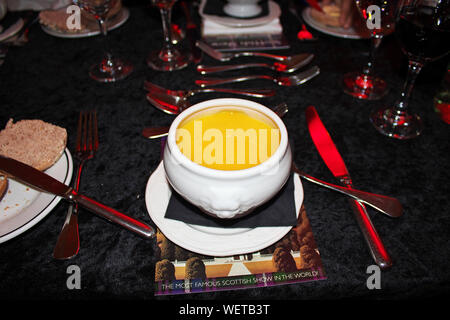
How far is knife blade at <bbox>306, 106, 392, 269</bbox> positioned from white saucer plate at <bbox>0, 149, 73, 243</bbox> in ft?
1.65

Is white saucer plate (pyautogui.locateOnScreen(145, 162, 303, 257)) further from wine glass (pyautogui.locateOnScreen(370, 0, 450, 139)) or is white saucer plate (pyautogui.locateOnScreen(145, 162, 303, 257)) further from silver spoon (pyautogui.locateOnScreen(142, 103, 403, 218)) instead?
wine glass (pyautogui.locateOnScreen(370, 0, 450, 139))

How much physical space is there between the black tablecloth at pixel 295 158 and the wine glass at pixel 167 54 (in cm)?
3

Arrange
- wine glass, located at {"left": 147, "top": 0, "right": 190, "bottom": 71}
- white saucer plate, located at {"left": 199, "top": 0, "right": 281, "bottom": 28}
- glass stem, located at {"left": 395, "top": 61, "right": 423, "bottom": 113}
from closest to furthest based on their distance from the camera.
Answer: glass stem, located at {"left": 395, "top": 61, "right": 423, "bottom": 113} → wine glass, located at {"left": 147, "top": 0, "right": 190, "bottom": 71} → white saucer plate, located at {"left": 199, "top": 0, "right": 281, "bottom": 28}

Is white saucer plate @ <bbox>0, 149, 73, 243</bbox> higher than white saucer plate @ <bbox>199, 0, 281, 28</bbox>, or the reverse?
white saucer plate @ <bbox>199, 0, 281, 28</bbox>

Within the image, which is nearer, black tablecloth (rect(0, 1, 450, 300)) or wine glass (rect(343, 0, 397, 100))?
black tablecloth (rect(0, 1, 450, 300))

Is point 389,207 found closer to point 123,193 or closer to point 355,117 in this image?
point 355,117

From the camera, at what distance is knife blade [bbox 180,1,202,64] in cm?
103

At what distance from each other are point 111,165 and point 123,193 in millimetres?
89

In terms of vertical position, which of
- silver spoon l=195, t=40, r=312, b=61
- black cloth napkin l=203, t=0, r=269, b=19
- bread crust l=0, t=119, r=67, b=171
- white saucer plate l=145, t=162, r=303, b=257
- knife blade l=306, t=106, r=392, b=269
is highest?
black cloth napkin l=203, t=0, r=269, b=19

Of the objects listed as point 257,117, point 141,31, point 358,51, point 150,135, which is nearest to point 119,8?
point 141,31

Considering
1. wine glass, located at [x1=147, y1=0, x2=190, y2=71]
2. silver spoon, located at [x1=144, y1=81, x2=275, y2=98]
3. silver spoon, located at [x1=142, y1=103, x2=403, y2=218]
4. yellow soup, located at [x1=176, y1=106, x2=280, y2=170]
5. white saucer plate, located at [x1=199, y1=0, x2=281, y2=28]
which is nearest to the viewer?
yellow soup, located at [x1=176, y1=106, x2=280, y2=170]

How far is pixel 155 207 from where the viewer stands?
547 millimetres

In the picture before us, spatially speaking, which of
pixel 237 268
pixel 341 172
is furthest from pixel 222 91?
pixel 237 268

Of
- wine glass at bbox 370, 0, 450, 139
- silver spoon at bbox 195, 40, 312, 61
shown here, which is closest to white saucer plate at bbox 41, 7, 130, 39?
silver spoon at bbox 195, 40, 312, 61
